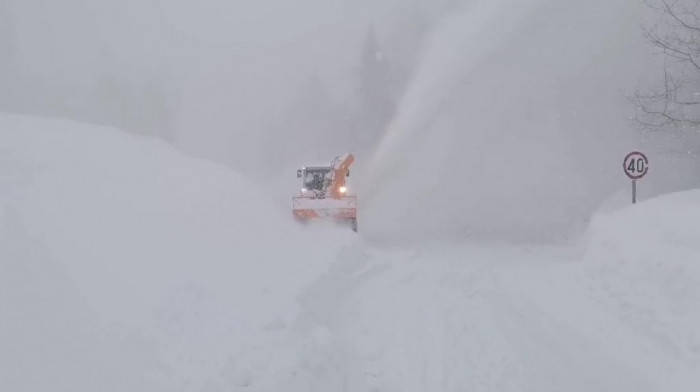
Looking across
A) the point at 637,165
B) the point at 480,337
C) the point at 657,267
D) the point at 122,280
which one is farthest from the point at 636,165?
the point at 122,280

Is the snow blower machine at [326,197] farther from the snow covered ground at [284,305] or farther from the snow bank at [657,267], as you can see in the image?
the snow bank at [657,267]

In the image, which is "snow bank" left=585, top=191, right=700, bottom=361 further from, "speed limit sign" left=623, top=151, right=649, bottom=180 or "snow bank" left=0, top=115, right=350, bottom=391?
"snow bank" left=0, top=115, right=350, bottom=391

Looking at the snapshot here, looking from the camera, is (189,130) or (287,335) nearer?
(287,335)

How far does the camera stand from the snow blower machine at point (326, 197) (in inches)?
827

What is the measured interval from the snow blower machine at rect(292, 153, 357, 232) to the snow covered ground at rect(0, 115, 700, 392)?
236 inches

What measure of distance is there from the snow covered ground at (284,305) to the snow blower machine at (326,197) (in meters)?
6.00

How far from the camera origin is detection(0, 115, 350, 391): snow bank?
235 inches

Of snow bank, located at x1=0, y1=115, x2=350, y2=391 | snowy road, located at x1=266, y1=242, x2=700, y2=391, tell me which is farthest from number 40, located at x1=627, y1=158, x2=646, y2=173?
snow bank, located at x1=0, y1=115, x2=350, y2=391

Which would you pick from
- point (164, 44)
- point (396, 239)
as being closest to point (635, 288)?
point (396, 239)

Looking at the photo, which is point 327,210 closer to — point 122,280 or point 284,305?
point 284,305

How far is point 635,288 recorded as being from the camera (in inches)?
386

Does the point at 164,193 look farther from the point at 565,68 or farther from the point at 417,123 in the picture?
the point at 565,68

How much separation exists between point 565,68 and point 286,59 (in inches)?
2193

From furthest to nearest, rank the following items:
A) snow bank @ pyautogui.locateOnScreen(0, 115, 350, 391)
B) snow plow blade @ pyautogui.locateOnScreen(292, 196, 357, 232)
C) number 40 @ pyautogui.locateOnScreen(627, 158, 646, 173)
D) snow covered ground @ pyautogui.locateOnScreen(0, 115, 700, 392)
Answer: snow plow blade @ pyautogui.locateOnScreen(292, 196, 357, 232)
number 40 @ pyautogui.locateOnScreen(627, 158, 646, 173)
snow covered ground @ pyautogui.locateOnScreen(0, 115, 700, 392)
snow bank @ pyautogui.locateOnScreen(0, 115, 350, 391)
